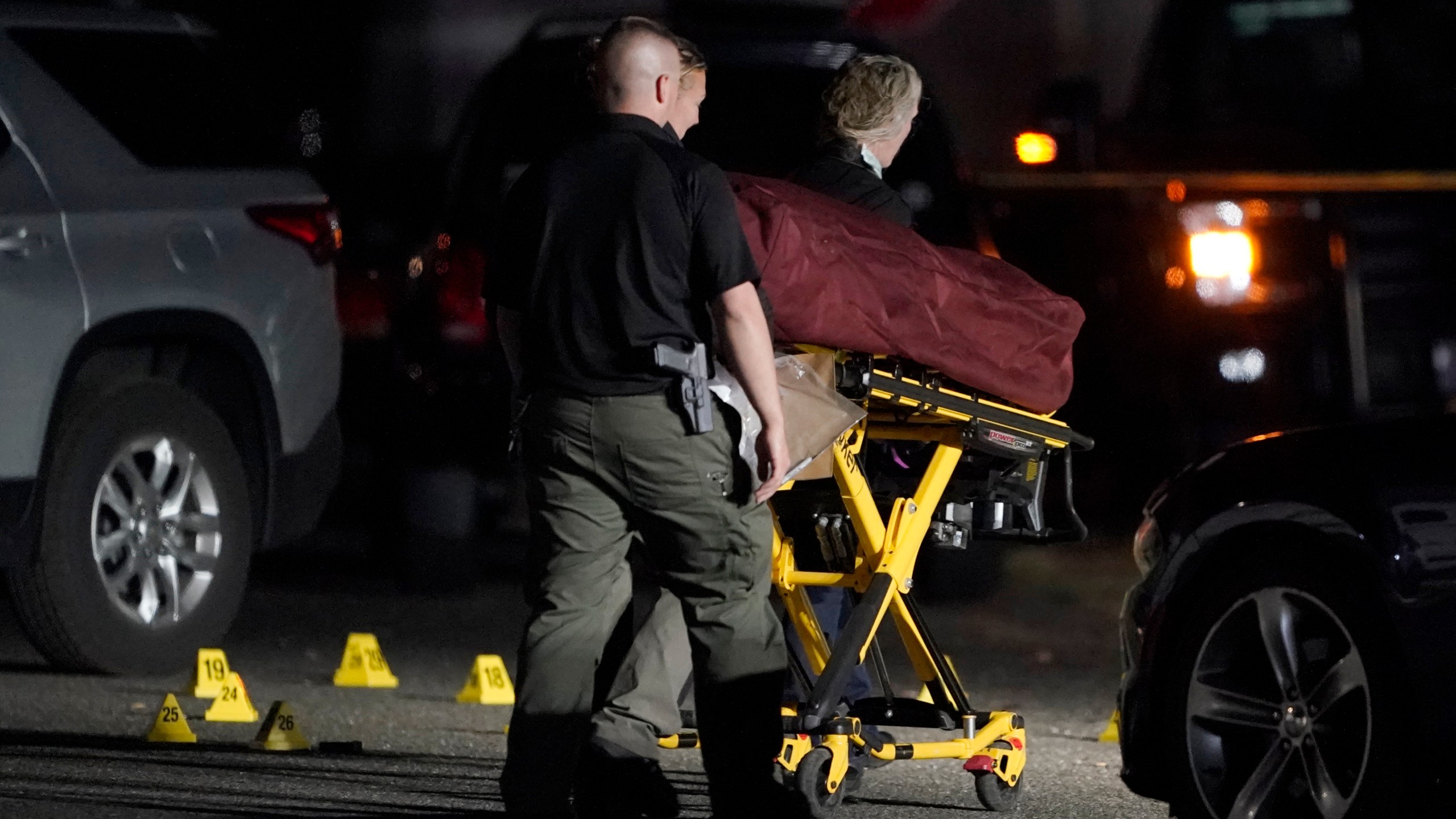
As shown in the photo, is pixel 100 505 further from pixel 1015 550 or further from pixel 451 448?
pixel 1015 550

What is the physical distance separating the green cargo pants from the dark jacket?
1050 millimetres

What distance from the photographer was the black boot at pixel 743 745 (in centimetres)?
552

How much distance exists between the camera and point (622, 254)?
17.7ft

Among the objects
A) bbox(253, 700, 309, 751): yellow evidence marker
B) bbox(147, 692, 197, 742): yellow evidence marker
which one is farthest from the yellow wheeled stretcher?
bbox(147, 692, 197, 742): yellow evidence marker

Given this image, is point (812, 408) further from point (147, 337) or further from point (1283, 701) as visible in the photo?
point (147, 337)

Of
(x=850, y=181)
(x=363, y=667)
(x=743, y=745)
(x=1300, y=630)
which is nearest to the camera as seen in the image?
(x=743, y=745)

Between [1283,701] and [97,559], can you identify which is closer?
[1283,701]

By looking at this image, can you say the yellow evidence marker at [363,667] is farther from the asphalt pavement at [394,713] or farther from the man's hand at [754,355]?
the man's hand at [754,355]

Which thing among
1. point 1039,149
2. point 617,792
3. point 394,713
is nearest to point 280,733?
point 394,713

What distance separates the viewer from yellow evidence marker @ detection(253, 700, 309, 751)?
286 inches

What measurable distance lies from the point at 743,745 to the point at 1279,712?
1082mm

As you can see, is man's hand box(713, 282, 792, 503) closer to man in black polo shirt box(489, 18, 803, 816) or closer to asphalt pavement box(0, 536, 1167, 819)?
man in black polo shirt box(489, 18, 803, 816)

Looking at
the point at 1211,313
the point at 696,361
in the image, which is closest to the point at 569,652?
the point at 696,361

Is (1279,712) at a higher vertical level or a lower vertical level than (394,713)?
higher
